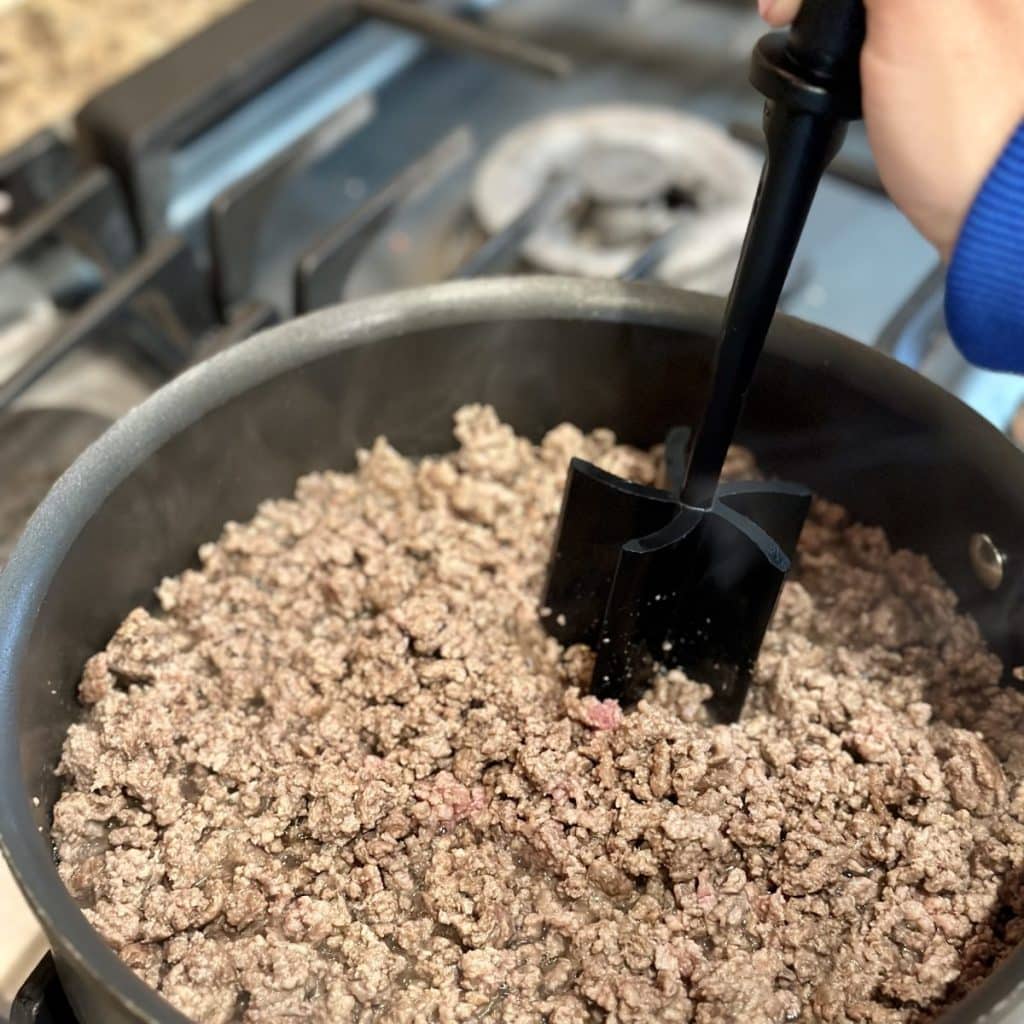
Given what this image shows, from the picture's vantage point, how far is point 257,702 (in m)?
0.81

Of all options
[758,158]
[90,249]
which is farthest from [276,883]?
[758,158]

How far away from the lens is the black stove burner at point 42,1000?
66 centimetres

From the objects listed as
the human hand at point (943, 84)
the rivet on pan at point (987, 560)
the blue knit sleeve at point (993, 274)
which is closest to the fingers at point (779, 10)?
the human hand at point (943, 84)

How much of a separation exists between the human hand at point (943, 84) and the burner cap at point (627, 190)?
0.48 m

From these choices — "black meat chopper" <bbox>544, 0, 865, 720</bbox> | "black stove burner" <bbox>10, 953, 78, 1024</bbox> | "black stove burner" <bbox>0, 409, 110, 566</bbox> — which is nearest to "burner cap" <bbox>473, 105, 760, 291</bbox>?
"black meat chopper" <bbox>544, 0, 865, 720</bbox>

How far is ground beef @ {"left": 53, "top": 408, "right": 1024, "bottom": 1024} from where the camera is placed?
0.68 metres

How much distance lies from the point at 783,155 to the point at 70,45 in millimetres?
1094

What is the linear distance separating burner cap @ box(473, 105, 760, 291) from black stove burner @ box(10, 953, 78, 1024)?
28.3 inches

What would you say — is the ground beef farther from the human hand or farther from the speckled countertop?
the speckled countertop

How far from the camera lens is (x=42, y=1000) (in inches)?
26.3

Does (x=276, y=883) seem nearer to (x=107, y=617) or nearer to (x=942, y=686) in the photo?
(x=107, y=617)

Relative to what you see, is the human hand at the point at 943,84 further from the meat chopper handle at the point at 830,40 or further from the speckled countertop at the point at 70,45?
the speckled countertop at the point at 70,45

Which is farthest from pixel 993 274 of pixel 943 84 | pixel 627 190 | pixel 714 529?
pixel 627 190

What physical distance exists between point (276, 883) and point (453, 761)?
0.14m
